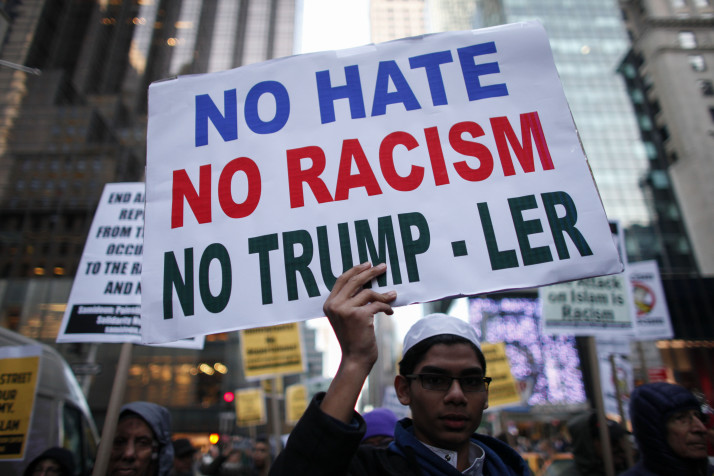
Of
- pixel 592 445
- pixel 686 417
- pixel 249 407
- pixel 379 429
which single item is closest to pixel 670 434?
pixel 686 417

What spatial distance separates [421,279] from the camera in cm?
159

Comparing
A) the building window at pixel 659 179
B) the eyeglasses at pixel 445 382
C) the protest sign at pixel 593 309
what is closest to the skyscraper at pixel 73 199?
the protest sign at pixel 593 309

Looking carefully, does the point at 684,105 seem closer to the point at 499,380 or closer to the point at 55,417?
the point at 499,380

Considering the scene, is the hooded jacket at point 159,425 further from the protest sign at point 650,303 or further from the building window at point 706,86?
the building window at point 706,86

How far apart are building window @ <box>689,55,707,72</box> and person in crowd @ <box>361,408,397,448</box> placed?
50768mm

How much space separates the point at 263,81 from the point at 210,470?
676 cm

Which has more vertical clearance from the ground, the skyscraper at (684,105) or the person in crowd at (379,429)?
the skyscraper at (684,105)

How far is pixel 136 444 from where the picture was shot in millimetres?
2668

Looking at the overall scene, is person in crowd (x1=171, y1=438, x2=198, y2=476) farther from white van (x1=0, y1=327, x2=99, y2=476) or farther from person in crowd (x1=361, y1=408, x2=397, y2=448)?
person in crowd (x1=361, y1=408, x2=397, y2=448)

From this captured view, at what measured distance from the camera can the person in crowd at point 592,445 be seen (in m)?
3.98

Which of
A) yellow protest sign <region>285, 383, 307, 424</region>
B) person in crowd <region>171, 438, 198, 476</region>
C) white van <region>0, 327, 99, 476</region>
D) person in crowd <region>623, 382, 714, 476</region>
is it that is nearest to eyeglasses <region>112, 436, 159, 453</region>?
white van <region>0, 327, 99, 476</region>

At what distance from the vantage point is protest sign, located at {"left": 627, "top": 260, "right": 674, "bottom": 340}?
21.0 feet

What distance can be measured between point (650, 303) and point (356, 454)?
687 cm

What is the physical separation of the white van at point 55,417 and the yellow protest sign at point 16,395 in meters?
0.44
